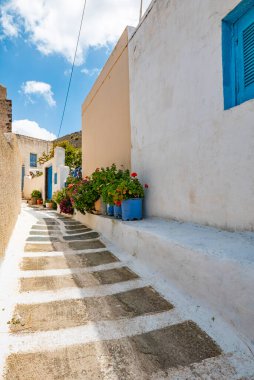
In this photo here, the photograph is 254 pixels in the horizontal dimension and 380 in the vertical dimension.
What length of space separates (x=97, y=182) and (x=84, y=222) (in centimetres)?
248

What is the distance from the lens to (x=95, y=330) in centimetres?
203

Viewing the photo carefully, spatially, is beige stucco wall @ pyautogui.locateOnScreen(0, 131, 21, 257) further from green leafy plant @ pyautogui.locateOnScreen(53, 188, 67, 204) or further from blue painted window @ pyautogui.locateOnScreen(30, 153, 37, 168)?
blue painted window @ pyautogui.locateOnScreen(30, 153, 37, 168)

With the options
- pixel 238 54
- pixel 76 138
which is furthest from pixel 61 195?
pixel 76 138

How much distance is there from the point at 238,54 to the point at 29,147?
2517 centimetres

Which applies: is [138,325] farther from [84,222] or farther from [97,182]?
[84,222]

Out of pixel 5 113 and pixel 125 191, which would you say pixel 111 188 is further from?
pixel 5 113

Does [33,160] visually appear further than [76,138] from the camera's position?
Yes

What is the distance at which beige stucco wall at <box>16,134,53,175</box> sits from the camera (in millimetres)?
24922

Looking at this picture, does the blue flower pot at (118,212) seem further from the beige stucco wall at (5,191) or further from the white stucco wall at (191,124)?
the beige stucco wall at (5,191)

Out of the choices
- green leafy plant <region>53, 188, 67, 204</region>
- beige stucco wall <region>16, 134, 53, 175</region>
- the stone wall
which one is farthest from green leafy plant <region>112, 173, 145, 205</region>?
beige stucco wall <region>16, 134, 53, 175</region>

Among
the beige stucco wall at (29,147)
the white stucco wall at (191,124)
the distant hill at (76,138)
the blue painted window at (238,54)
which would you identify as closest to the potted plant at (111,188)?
the white stucco wall at (191,124)

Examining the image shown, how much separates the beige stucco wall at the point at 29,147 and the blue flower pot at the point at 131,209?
70.7 feet

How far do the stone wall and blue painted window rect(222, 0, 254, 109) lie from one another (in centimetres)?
495

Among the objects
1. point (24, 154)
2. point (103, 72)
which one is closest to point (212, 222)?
point (103, 72)
